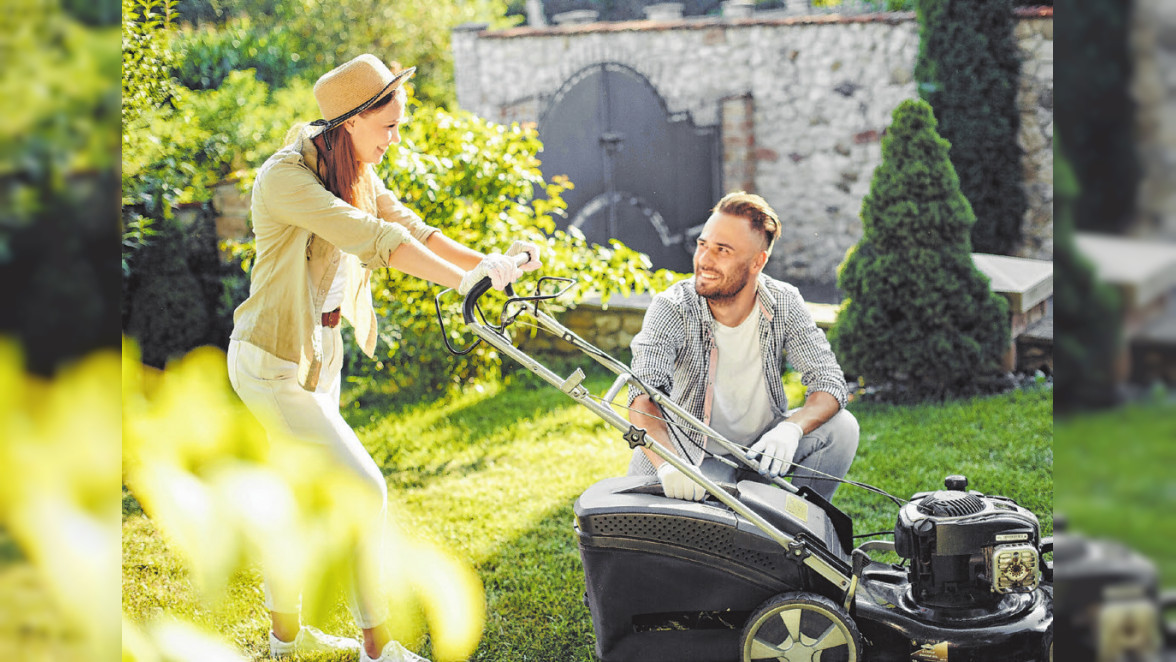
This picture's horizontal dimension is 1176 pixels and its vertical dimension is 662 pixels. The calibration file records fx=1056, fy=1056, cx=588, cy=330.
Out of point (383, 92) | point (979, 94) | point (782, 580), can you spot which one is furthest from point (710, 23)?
point (782, 580)

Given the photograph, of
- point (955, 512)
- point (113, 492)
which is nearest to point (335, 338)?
point (955, 512)

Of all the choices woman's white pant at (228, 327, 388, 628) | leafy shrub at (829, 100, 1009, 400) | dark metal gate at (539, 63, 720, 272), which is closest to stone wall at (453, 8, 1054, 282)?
dark metal gate at (539, 63, 720, 272)

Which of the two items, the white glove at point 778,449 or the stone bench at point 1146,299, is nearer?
the stone bench at point 1146,299

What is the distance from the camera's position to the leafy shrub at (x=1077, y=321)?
888 millimetres

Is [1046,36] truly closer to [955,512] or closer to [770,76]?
[770,76]

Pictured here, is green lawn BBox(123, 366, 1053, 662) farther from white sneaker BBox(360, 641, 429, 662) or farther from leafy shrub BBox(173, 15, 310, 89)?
leafy shrub BBox(173, 15, 310, 89)

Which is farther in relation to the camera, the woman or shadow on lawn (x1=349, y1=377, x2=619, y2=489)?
shadow on lawn (x1=349, y1=377, x2=619, y2=489)

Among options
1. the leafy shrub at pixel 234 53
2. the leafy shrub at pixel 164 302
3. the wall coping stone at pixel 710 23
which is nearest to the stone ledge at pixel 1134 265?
the leafy shrub at pixel 164 302

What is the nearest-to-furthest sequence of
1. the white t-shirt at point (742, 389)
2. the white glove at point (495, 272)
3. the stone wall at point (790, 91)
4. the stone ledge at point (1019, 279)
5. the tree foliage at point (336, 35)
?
the white glove at point (495, 272) < the white t-shirt at point (742, 389) < the stone ledge at point (1019, 279) < the stone wall at point (790, 91) < the tree foliage at point (336, 35)

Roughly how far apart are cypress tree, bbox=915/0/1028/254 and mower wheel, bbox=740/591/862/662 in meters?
5.87

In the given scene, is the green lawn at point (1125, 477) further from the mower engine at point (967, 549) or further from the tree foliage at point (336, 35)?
the tree foliage at point (336, 35)

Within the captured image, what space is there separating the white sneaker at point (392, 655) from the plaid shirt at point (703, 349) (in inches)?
32.5

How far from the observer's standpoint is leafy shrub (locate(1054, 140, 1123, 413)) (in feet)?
2.91

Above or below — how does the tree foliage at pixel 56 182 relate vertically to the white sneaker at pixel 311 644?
above
